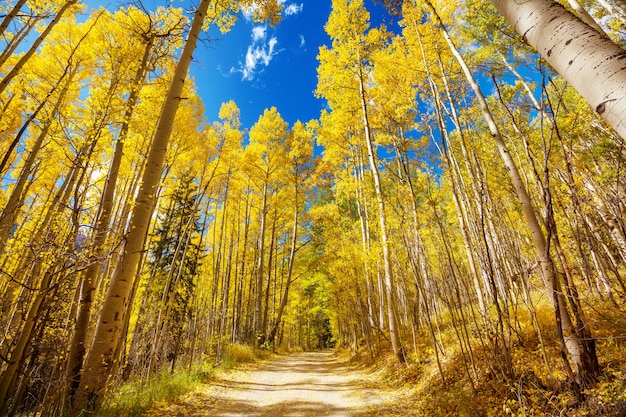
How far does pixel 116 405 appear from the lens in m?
3.72

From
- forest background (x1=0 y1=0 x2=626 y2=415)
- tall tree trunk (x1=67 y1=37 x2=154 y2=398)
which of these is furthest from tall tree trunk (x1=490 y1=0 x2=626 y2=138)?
tall tree trunk (x1=67 y1=37 x2=154 y2=398)

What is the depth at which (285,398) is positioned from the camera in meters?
5.34

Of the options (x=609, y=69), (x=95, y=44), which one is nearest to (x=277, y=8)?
(x=95, y=44)

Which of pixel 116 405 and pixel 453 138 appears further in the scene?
pixel 453 138

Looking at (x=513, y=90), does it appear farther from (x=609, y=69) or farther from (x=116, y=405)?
(x=116, y=405)

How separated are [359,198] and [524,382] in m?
8.24

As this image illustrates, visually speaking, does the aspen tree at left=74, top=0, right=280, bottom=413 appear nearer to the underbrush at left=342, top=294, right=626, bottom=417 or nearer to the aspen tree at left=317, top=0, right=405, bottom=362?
the underbrush at left=342, top=294, right=626, bottom=417

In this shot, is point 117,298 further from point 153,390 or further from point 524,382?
point 524,382

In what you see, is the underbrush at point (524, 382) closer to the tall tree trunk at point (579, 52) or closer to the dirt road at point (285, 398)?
the dirt road at point (285, 398)

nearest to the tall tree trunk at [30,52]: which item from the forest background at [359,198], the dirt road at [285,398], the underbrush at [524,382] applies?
the forest background at [359,198]

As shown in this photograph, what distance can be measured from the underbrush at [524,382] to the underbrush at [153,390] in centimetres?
394

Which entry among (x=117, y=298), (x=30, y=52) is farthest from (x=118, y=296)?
(x=30, y=52)

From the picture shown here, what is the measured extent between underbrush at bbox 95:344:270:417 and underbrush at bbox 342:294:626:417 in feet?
12.9

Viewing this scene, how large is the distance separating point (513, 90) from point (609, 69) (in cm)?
1080
